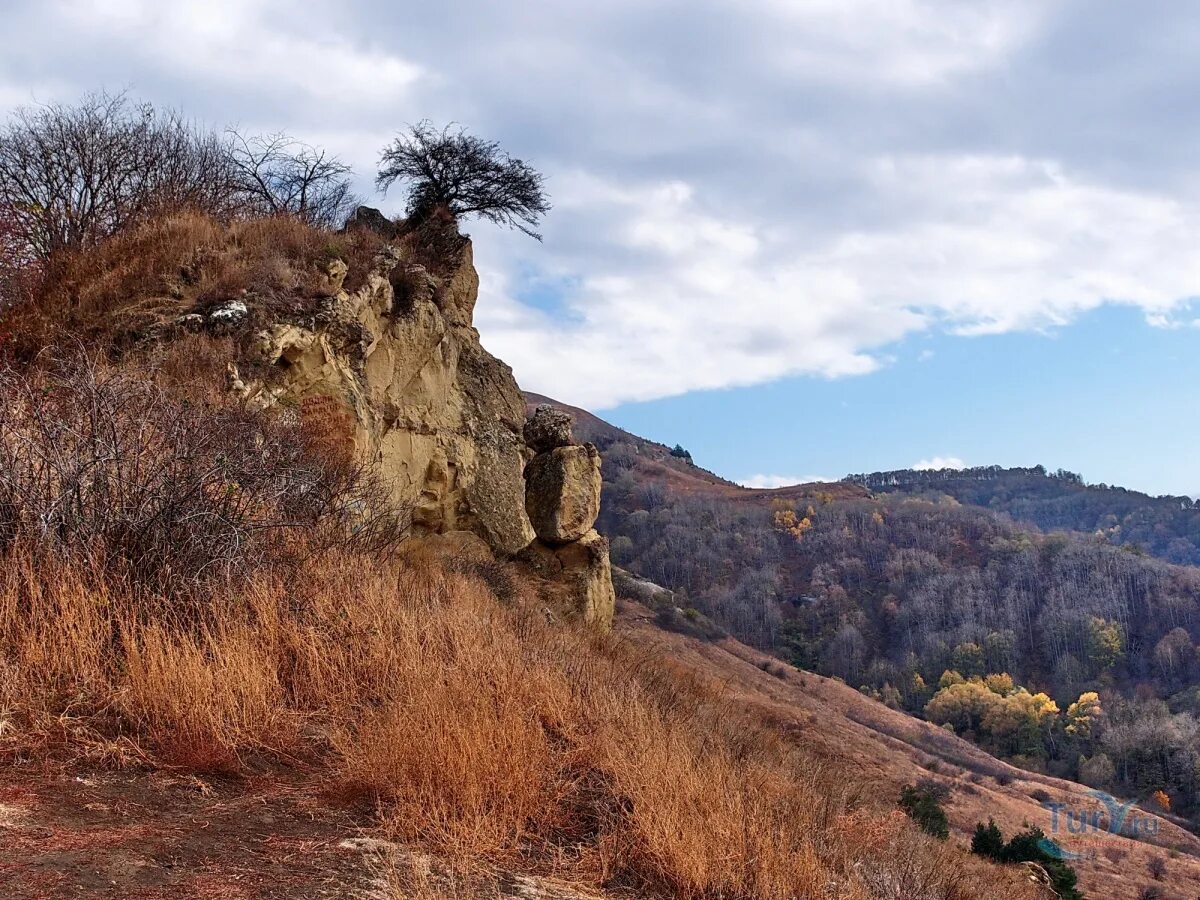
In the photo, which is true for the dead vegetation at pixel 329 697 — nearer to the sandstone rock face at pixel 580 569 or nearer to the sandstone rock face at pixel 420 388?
the sandstone rock face at pixel 420 388

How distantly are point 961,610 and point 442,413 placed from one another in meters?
78.4

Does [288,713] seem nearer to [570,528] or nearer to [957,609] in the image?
[570,528]

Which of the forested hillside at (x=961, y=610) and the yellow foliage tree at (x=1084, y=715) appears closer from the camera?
the yellow foliage tree at (x=1084, y=715)

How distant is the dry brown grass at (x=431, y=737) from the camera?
3.66 meters

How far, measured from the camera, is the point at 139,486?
521cm

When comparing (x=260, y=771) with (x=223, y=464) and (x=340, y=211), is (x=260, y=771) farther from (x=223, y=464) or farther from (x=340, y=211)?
(x=340, y=211)

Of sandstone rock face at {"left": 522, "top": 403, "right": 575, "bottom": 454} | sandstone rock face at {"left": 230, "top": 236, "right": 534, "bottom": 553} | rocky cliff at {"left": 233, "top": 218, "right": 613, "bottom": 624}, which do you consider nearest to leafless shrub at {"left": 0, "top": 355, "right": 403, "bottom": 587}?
sandstone rock face at {"left": 230, "top": 236, "right": 534, "bottom": 553}

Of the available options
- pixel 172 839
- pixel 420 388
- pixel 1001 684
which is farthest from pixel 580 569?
pixel 1001 684

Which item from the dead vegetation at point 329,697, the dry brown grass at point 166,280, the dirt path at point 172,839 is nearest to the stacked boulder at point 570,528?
the dry brown grass at point 166,280

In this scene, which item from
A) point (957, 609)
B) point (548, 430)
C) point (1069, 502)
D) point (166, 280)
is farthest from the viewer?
point (1069, 502)

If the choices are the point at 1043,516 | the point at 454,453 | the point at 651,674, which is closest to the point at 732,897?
the point at 651,674

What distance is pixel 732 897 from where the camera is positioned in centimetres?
347

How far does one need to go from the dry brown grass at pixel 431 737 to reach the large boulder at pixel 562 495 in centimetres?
786

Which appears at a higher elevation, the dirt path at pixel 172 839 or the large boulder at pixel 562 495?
the large boulder at pixel 562 495
